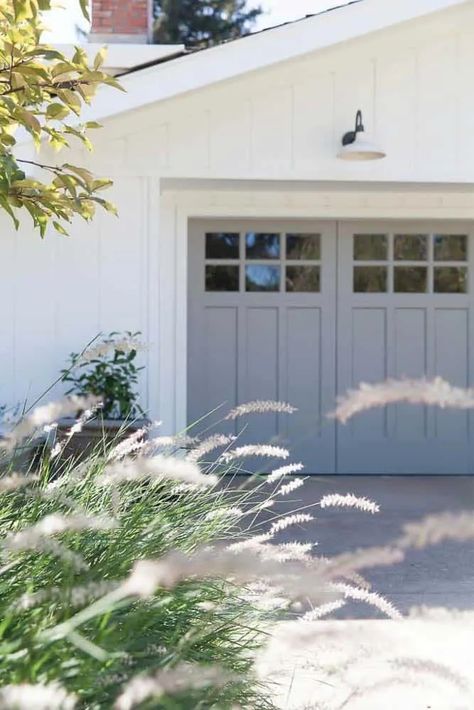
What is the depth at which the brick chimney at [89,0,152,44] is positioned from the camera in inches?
306

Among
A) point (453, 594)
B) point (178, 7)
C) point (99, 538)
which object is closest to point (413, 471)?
point (453, 594)

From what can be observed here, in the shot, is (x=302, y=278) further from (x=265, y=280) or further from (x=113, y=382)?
(x=113, y=382)

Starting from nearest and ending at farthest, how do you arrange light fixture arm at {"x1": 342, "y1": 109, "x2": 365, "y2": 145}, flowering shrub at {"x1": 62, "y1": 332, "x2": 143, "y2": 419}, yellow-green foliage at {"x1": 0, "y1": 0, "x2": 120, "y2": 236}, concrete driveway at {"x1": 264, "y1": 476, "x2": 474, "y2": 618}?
yellow-green foliage at {"x1": 0, "y1": 0, "x2": 120, "y2": 236} → concrete driveway at {"x1": 264, "y1": 476, "x2": 474, "y2": 618} → flowering shrub at {"x1": 62, "y1": 332, "x2": 143, "y2": 419} → light fixture arm at {"x1": 342, "y1": 109, "x2": 365, "y2": 145}

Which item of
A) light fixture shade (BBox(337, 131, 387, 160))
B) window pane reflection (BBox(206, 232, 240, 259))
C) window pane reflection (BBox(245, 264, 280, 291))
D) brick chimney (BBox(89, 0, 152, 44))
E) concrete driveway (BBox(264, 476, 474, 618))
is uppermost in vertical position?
brick chimney (BBox(89, 0, 152, 44))

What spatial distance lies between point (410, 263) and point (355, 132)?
6.34ft

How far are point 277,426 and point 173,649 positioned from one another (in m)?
6.62

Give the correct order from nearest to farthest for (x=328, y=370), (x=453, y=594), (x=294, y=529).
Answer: (x=453, y=594), (x=294, y=529), (x=328, y=370)

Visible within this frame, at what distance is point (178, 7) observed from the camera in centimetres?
2616

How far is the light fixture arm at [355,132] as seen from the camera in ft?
23.6

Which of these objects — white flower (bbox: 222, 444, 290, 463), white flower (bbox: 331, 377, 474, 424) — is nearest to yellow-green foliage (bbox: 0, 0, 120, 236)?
Answer: white flower (bbox: 222, 444, 290, 463)

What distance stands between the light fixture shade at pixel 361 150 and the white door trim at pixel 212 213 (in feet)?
3.36

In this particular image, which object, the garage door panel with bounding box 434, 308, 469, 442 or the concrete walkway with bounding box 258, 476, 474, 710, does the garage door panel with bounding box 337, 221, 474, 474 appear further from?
the concrete walkway with bounding box 258, 476, 474, 710

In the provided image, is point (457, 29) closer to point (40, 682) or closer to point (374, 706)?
point (374, 706)

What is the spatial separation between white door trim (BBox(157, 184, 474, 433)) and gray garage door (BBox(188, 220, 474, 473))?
161 mm
